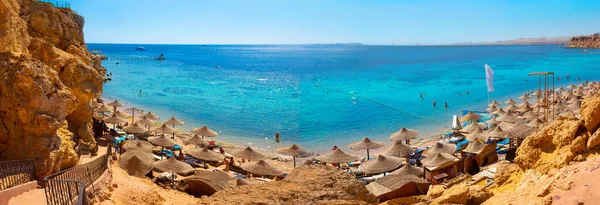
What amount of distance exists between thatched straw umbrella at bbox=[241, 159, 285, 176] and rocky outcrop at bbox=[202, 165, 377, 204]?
12.0m

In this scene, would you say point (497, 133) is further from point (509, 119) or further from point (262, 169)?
point (262, 169)

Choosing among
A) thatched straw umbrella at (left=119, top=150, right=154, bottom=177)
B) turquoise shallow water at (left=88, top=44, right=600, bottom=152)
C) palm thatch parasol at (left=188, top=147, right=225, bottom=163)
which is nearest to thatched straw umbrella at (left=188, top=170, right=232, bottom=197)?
thatched straw umbrella at (left=119, top=150, right=154, bottom=177)

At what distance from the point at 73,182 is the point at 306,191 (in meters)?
5.88

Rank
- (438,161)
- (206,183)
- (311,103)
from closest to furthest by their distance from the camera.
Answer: (206,183) < (438,161) < (311,103)

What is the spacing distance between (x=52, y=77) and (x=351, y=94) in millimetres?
46999

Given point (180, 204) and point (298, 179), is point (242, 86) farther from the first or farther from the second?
point (298, 179)

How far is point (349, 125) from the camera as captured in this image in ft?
118

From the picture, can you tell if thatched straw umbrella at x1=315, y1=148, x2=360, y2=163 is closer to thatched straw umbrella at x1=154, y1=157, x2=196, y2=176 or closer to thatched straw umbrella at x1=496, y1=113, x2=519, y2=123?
thatched straw umbrella at x1=154, y1=157, x2=196, y2=176

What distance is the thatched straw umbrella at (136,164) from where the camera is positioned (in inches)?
681

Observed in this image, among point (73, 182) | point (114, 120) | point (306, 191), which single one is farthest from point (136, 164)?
point (306, 191)

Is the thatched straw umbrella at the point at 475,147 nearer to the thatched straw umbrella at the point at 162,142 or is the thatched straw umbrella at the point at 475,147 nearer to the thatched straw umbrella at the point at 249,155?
the thatched straw umbrella at the point at 249,155

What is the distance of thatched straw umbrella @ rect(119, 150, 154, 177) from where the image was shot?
17.3 m

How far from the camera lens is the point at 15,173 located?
10.4 meters

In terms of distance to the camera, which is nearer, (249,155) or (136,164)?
(136,164)
